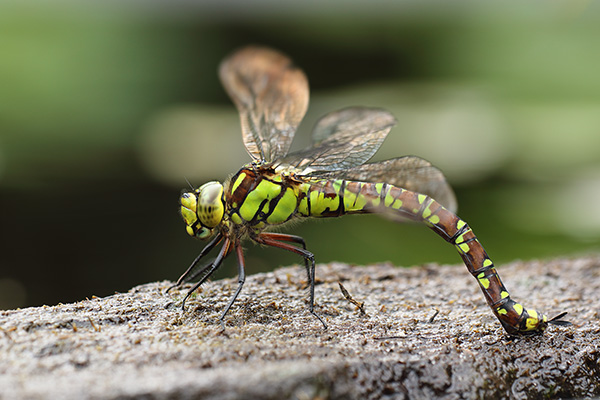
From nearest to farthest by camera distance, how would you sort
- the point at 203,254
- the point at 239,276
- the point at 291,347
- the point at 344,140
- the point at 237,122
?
the point at 291,347 < the point at 239,276 < the point at 203,254 < the point at 344,140 < the point at 237,122

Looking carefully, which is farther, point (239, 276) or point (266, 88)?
point (266, 88)

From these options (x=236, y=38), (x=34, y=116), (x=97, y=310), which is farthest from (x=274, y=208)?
(x=236, y=38)

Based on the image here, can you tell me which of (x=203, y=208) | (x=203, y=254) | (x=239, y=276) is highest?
(x=203, y=208)

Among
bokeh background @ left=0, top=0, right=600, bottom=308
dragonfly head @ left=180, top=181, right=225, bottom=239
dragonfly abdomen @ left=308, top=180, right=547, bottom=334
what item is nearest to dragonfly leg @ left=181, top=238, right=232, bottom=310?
dragonfly head @ left=180, top=181, right=225, bottom=239

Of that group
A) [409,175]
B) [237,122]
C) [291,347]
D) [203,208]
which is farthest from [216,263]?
[237,122]

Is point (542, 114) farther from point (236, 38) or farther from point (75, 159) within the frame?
point (75, 159)

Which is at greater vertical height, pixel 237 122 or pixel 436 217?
pixel 237 122

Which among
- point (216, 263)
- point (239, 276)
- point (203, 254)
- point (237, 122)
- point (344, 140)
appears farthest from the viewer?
point (237, 122)

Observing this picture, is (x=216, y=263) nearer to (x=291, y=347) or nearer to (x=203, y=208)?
(x=203, y=208)
